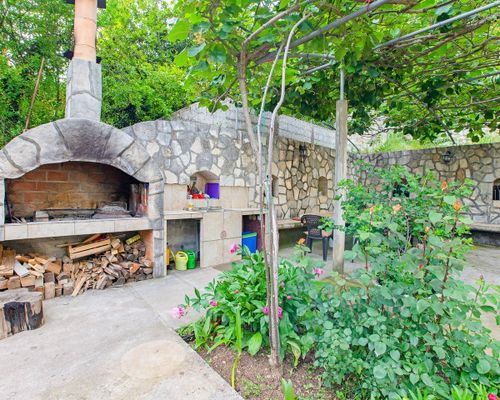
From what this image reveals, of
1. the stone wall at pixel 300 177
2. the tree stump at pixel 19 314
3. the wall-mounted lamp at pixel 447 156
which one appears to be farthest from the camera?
the wall-mounted lamp at pixel 447 156

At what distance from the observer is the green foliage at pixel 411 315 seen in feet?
5.12

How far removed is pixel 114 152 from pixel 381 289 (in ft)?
11.8

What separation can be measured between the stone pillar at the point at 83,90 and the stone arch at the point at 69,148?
0.34 meters

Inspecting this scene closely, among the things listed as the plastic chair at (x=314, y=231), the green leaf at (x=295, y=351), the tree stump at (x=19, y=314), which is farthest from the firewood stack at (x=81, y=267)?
the plastic chair at (x=314, y=231)

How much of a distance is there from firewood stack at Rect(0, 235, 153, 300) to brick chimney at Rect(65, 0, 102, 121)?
1.90 metres

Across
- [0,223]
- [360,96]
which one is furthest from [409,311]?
[0,223]

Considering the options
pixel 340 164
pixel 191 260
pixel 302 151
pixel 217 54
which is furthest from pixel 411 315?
pixel 302 151

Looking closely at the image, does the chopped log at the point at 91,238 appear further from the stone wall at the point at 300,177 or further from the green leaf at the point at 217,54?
the stone wall at the point at 300,177

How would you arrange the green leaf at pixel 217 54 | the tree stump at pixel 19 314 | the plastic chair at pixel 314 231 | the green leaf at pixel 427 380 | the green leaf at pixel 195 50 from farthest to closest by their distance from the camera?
the plastic chair at pixel 314 231, the tree stump at pixel 19 314, the green leaf at pixel 217 54, the green leaf at pixel 195 50, the green leaf at pixel 427 380

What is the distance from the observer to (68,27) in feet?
16.1

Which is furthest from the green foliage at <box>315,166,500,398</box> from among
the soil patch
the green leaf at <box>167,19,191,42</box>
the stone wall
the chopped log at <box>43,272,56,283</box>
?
the stone wall

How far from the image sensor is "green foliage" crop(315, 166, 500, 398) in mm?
1561

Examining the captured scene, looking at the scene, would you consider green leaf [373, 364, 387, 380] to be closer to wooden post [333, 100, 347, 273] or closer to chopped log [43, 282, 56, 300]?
wooden post [333, 100, 347, 273]

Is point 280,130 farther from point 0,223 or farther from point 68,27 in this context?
point 0,223
